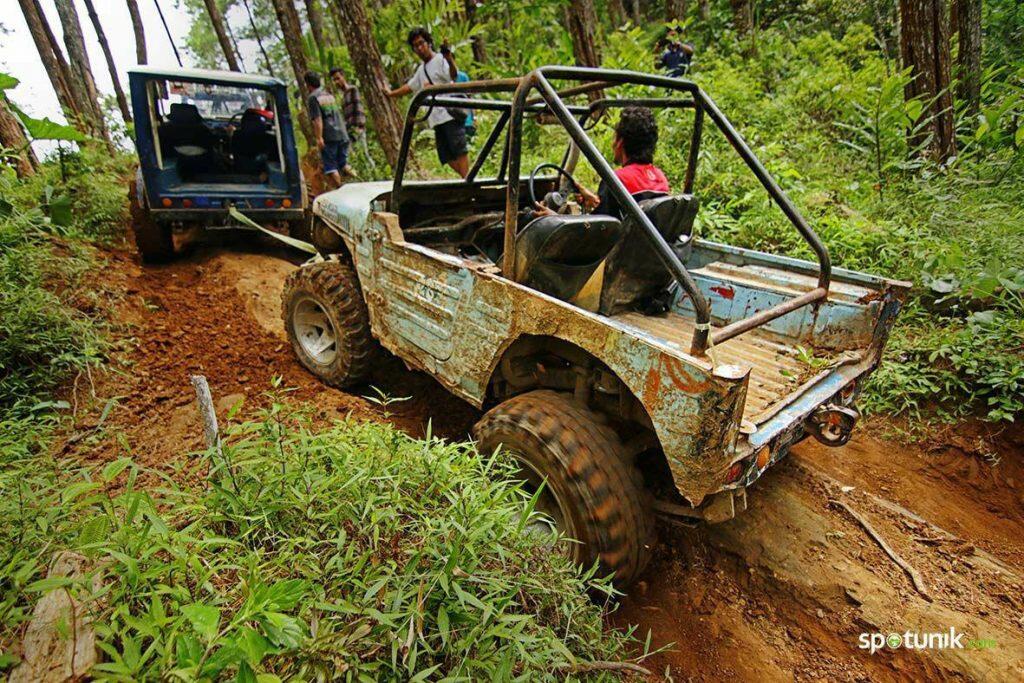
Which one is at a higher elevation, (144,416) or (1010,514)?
(144,416)

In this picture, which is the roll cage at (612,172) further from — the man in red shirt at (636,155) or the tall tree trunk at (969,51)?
the tall tree trunk at (969,51)

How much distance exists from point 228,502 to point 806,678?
230 cm

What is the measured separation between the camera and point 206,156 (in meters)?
6.14

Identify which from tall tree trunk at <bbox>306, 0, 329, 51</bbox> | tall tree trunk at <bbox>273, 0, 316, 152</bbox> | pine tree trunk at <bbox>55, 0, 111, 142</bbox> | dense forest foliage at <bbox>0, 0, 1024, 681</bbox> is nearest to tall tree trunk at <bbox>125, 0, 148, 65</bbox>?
pine tree trunk at <bbox>55, 0, 111, 142</bbox>

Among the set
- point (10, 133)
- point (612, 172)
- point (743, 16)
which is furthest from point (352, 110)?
point (612, 172)

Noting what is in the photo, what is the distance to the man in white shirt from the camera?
5.90 meters

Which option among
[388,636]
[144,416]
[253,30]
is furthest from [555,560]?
[253,30]

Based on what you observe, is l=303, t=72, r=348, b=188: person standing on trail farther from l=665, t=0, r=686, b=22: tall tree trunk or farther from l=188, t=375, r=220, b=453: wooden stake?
l=665, t=0, r=686, b=22: tall tree trunk

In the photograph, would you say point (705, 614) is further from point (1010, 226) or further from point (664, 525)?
point (1010, 226)

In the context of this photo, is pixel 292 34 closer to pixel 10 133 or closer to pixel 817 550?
pixel 10 133

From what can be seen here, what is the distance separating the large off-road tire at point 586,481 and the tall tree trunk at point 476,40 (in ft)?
31.8

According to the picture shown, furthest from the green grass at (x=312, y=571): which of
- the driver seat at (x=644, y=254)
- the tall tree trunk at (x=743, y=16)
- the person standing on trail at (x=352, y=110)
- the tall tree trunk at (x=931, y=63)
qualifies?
the tall tree trunk at (x=743, y=16)

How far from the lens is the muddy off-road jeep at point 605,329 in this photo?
1.97 metres

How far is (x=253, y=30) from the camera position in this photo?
105 feet
